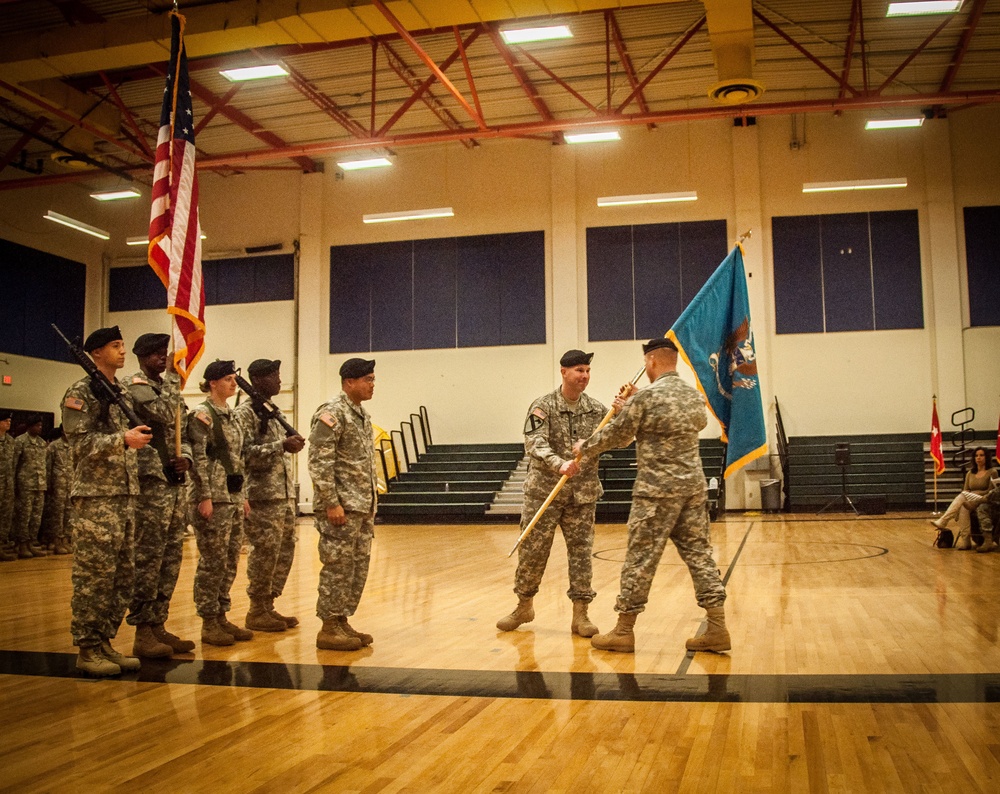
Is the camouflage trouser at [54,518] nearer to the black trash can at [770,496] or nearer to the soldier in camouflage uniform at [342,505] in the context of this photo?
the soldier in camouflage uniform at [342,505]

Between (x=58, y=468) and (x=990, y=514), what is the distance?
38.4ft

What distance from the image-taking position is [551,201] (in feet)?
58.7

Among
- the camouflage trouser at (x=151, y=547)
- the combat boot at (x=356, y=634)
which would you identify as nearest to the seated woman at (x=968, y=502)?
the combat boot at (x=356, y=634)

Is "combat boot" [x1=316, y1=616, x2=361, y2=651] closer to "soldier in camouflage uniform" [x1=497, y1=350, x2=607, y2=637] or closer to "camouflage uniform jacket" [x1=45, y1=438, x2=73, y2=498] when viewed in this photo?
"soldier in camouflage uniform" [x1=497, y1=350, x2=607, y2=637]

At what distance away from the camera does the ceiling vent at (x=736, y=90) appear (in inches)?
464

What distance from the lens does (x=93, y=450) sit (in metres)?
4.18

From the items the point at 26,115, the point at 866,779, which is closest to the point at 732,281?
the point at 866,779

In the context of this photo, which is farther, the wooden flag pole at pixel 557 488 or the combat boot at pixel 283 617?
the combat boot at pixel 283 617

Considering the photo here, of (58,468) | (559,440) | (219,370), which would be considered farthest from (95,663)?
(58,468)

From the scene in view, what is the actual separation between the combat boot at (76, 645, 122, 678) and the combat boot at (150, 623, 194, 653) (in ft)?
1.32

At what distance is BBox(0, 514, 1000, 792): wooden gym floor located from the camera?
2.77 m

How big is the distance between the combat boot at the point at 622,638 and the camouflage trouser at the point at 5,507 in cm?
916

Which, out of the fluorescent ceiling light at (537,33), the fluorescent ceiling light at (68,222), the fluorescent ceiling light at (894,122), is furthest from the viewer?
the fluorescent ceiling light at (68,222)

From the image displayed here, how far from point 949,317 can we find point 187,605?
1487cm
